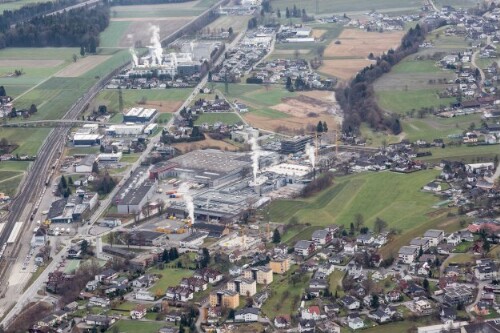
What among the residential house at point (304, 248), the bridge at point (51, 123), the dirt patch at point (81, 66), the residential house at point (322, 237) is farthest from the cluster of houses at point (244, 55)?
the residential house at point (304, 248)

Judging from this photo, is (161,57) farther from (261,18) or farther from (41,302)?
(41,302)

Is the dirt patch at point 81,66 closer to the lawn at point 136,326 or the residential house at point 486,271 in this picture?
the lawn at point 136,326

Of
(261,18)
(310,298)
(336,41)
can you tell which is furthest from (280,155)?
(261,18)

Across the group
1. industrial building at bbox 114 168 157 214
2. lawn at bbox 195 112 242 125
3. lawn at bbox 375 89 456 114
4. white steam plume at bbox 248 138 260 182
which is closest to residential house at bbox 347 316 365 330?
industrial building at bbox 114 168 157 214

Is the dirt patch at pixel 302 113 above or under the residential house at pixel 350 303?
under

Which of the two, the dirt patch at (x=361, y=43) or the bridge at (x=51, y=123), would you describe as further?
Result: the dirt patch at (x=361, y=43)

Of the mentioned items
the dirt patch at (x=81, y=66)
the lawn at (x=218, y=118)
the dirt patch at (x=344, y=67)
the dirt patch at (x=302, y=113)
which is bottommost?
the dirt patch at (x=302, y=113)

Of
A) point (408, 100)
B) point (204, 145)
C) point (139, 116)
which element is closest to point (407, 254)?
point (204, 145)
